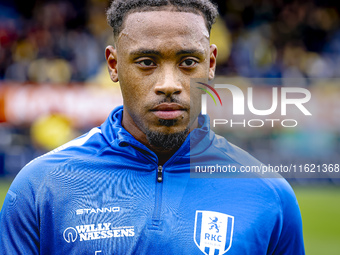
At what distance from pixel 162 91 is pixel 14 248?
0.92 meters

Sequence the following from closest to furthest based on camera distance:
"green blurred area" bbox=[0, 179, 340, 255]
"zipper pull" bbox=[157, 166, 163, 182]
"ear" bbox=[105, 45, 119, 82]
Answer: "zipper pull" bbox=[157, 166, 163, 182] < "ear" bbox=[105, 45, 119, 82] < "green blurred area" bbox=[0, 179, 340, 255]

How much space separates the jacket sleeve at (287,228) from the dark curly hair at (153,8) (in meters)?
0.87

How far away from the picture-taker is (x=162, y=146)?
2365mm

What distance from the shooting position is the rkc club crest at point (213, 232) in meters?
2.23

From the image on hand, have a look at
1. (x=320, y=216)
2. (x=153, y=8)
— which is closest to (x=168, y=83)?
(x=153, y=8)

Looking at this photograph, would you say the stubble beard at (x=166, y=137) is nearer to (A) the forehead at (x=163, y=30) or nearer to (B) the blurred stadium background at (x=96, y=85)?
(A) the forehead at (x=163, y=30)

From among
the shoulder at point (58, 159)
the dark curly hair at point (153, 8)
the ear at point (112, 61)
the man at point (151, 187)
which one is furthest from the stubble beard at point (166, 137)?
the dark curly hair at point (153, 8)

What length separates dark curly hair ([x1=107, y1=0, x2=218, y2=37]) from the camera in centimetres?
227

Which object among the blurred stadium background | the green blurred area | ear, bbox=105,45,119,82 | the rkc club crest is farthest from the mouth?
the blurred stadium background

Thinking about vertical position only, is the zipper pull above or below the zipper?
above

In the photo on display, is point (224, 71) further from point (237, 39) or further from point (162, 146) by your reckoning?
point (162, 146)

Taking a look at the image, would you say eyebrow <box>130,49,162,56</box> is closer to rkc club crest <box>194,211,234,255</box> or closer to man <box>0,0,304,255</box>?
man <box>0,0,304,255</box>

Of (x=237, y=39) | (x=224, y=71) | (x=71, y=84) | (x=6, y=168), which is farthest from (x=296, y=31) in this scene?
(x=6, y=168)

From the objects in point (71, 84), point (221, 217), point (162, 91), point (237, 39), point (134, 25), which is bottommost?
point (221, 217)
